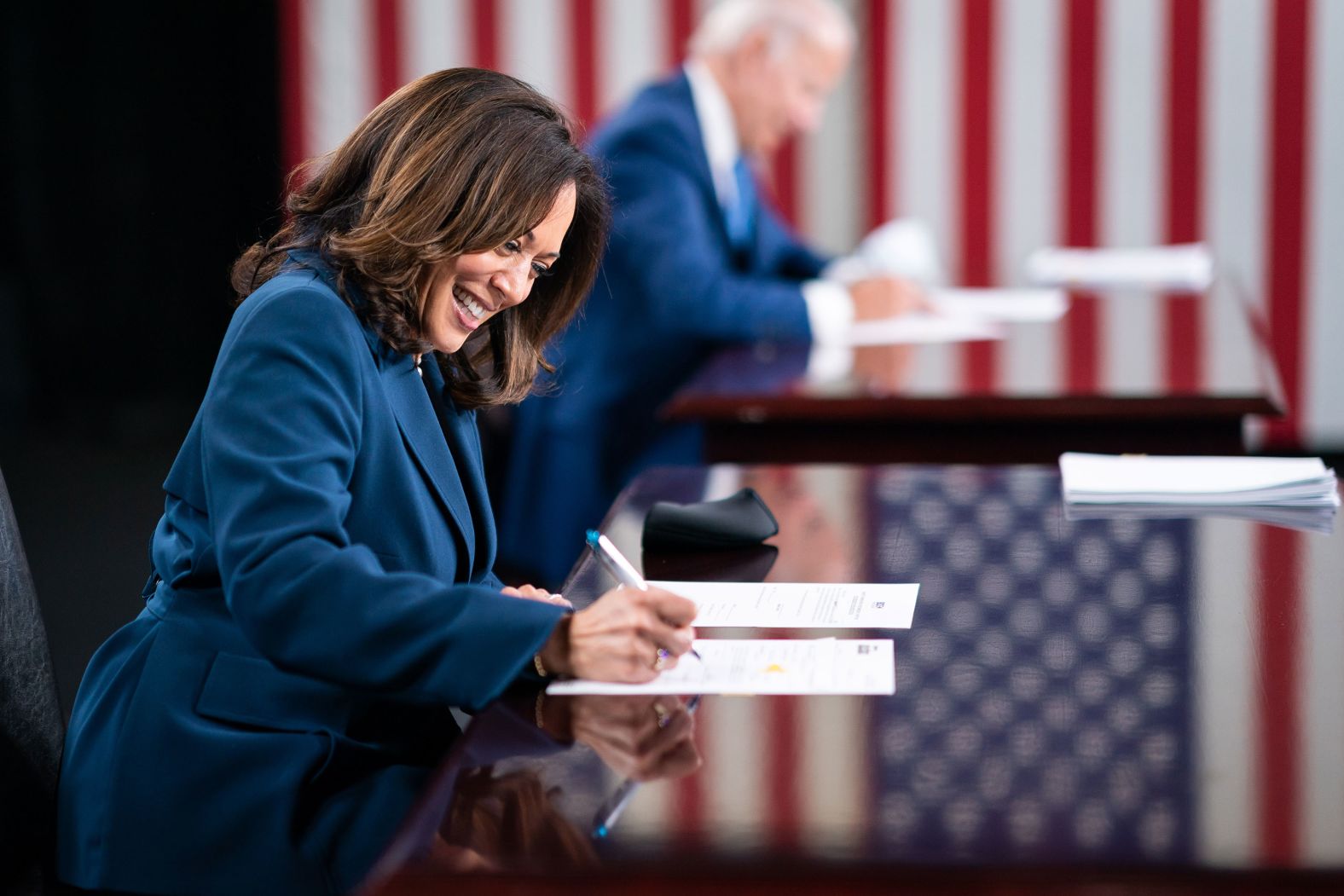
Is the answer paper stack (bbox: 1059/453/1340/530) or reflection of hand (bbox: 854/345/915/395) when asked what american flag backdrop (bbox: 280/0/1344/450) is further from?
paper stack (bbox: 1059/453/1340/530)

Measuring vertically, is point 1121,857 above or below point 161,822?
above

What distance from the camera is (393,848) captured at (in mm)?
922

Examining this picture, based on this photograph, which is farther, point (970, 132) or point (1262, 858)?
point (970, 132)

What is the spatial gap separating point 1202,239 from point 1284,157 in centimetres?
37

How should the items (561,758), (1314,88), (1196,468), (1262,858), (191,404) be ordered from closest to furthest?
(1262,858), (561,758), (1196,468), (1314,88), (191,404)

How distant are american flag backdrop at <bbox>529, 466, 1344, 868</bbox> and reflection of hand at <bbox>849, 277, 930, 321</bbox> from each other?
1689 mm

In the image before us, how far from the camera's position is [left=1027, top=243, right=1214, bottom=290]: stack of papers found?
4.05 meters

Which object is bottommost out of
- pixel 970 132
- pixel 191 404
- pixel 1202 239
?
pixel 191 404

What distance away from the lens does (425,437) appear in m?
1.49

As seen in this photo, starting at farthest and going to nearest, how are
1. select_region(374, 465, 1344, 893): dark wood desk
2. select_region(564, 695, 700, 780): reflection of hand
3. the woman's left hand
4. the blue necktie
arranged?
1. the blue necktie
2. the woman's left hand
3. select_region(564, 695, 700, 780): reflection of hand
4. select_region(374, 465, 1344, 893): dark wood desk

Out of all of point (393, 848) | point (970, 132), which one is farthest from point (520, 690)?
point (970, 132)

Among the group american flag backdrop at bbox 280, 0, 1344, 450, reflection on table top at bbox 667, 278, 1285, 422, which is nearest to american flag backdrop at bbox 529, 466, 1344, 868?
reflection on table top at bbox 667, 278, 1285, 422

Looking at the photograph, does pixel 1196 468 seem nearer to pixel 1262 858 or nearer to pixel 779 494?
pixel 779 494

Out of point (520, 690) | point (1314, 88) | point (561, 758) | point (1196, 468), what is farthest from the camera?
point (1314, 88)
